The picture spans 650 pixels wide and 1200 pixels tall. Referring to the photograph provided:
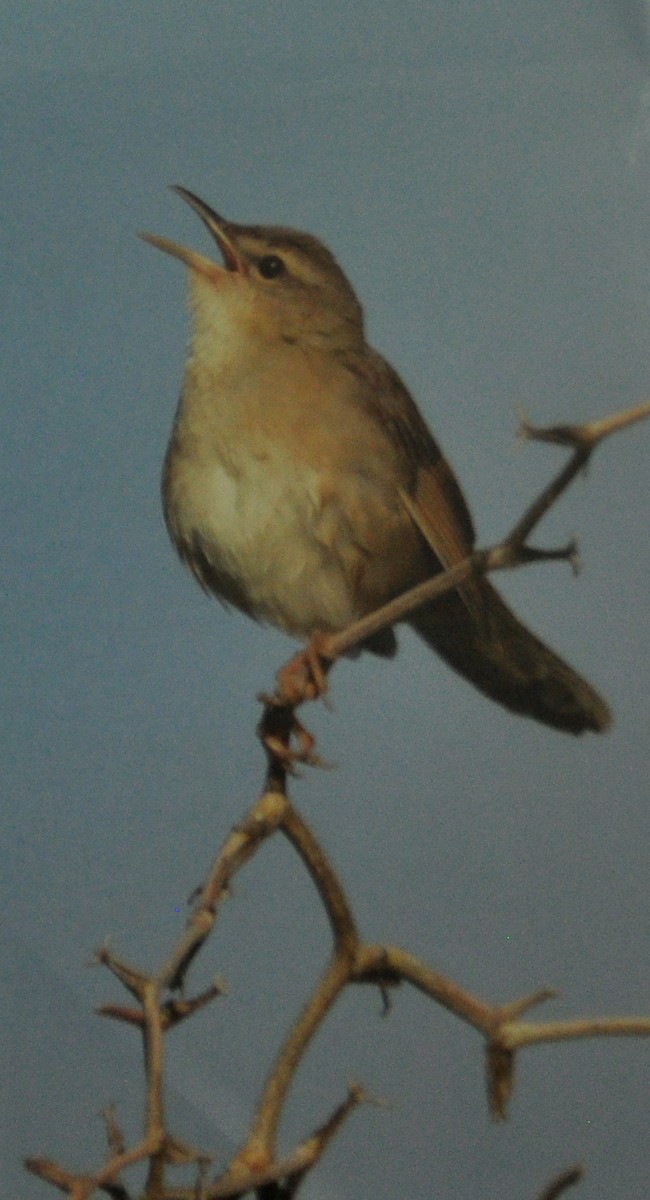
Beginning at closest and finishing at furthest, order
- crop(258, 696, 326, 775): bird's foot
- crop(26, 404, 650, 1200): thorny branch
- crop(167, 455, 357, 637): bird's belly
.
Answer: crop(26, 404, 650, 1200): thorny branch < crop(258, 696, 326, 775): bird's foot < crop(167, 455, 357, 637): bird's belly

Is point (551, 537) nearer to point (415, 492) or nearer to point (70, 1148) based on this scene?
point (415, 492)

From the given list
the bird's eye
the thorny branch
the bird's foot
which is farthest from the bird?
the thorny branch

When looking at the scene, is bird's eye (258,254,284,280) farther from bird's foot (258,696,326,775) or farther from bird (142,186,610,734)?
bird's foot (258,696,326,775)

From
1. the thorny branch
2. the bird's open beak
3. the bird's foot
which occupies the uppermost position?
the bird's open beak

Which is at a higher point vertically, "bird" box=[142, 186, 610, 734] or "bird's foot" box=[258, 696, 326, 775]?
"bird" box=[142, 186, 610, 734]

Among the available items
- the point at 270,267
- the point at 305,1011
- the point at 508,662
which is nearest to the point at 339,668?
the point at 508,662

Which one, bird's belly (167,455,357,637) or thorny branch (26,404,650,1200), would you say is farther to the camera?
bird's belly (167,455,357,637)

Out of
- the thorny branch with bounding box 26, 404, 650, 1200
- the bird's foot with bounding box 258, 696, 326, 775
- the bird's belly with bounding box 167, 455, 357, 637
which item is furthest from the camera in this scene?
the bird's belly with bounding box 167, 455, 357, 637
